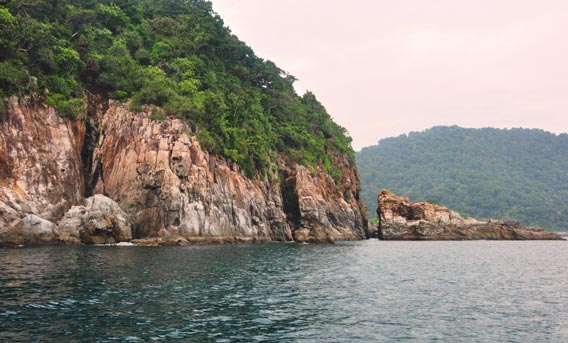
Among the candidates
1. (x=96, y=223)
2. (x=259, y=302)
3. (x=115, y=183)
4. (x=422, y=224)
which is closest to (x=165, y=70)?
(x=115, y=183)

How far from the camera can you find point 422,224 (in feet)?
351

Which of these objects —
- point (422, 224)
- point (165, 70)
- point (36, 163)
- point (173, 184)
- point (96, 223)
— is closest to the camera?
point (96, 223)

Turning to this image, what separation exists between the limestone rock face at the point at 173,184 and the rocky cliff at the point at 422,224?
129 ft

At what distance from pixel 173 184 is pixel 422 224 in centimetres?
6954

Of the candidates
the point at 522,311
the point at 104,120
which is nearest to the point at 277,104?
the point at 104,120

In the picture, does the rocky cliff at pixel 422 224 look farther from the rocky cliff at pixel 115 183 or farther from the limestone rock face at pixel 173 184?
the rocky cliff at pixel 115 183

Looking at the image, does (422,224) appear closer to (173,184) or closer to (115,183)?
(173,184)

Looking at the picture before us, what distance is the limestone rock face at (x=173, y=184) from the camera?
58875 millimetres

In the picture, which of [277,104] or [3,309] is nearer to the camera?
[3,309]

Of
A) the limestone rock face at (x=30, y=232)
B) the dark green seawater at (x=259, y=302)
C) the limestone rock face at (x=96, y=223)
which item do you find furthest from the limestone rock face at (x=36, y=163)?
the dark green seawater at (x=259, y=302)

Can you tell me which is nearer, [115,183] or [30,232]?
[30,232]

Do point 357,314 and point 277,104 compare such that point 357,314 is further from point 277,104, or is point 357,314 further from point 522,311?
point 277,104

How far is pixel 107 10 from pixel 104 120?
88.0 ft

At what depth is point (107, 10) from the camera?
79500mm
